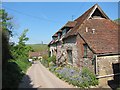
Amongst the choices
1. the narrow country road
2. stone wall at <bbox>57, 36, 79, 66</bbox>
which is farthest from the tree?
Result: the narrow country road

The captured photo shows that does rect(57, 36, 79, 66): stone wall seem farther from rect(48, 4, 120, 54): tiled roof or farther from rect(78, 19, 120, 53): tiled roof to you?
rect(78, 19, 120, 53): tiled roof

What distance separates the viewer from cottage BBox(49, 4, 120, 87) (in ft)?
65.4

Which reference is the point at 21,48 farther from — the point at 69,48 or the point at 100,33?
the point at 100,33

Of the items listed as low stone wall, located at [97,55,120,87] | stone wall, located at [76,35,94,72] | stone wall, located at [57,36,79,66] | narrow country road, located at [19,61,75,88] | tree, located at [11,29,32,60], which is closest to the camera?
narrow country road, located at [19,61,75,88]

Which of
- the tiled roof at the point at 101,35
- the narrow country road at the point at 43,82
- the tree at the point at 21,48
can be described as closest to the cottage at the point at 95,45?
the tiled roof at the point at 101,35

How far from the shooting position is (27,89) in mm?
17000

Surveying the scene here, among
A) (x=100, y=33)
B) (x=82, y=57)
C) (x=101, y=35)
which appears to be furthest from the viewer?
(x=100, y=33)

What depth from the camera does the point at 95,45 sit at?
20953mm

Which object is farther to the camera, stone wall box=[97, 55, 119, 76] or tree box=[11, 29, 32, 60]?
tree box=[11, 29, 32, 60]

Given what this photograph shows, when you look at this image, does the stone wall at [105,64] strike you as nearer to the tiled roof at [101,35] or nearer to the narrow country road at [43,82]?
the tiled roof at [101,35]

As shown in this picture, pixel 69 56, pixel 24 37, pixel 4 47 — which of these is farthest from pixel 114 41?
pixel 24 37

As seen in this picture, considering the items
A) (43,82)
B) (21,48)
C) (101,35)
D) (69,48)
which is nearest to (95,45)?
(101,35)

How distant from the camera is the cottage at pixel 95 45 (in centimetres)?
1994

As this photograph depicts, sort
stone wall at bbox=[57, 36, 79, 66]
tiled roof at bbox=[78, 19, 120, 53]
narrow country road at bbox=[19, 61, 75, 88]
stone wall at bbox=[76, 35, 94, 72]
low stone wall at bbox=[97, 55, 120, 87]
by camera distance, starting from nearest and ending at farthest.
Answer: narrow country road at bbox=[19, 61, 75, 88] → low stone wall at bbox=[97, 55, 120, 87] → stone wall at bbox=[76, 35, 94, 72] → tiled roof at bbox=[78, 19, 120, 53] → stone wall at bbox=[57, 36, 79, 66]
